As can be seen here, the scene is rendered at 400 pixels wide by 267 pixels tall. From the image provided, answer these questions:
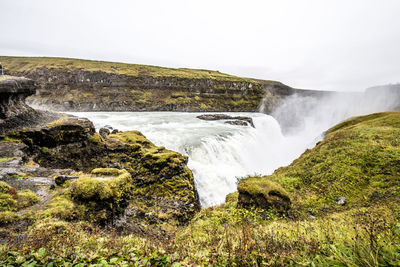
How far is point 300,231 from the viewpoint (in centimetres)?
425

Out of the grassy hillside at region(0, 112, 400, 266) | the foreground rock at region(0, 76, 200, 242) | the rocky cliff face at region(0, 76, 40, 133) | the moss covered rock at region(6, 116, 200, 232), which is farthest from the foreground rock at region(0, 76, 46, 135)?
the grassy hillside at region(0, 112, 400, 266)

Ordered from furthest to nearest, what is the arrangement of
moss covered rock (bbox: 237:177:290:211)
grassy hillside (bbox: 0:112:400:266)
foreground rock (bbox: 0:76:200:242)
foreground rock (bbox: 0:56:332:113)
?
foreground rock (bbox: 0:56:332:113)
moss covered rock (bbox: 237:177:290:211)
foreground rock (bbox: 0:76:200:242)
grassy hillside (bbox: 0:112:400:266)

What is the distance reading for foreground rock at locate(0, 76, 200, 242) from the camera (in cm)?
511

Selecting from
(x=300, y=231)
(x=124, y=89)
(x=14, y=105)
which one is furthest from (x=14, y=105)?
(x=124, y=89)

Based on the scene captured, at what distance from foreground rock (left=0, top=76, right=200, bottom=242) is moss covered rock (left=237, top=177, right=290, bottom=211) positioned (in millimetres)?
2750

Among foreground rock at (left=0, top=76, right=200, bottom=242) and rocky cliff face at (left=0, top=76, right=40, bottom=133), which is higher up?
rocky cliff face at (left=0, top=76, right=40, bottom=133)

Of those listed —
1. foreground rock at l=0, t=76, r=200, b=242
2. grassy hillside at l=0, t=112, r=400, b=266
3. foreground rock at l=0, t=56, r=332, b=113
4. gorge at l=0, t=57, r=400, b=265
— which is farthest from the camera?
foreground rock at l=0, t=56, r=332, b=113

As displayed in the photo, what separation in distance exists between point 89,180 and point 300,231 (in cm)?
636

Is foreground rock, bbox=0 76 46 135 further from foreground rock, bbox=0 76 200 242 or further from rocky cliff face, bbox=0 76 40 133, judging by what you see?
foreground rock, bbox=0 76 200 242

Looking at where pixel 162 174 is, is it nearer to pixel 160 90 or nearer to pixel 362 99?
pixel 160 90

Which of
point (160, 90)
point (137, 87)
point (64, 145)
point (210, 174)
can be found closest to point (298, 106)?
point (160, 90)

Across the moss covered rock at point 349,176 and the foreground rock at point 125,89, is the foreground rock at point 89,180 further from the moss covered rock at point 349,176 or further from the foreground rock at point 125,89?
the foreground rock at point 125,89

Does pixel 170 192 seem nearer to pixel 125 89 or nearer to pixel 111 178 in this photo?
pixel 111 178

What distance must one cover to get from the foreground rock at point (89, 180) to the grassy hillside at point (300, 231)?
98 cm
